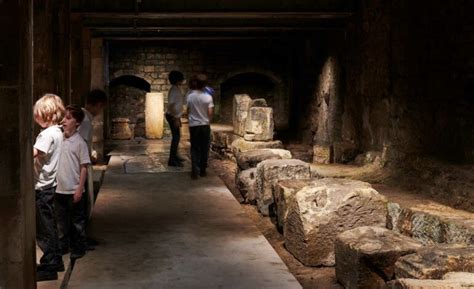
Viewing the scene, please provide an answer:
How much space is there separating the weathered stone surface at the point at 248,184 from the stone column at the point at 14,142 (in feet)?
18.6

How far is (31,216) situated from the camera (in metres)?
3.52

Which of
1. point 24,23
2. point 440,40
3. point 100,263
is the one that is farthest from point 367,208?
point 24,23

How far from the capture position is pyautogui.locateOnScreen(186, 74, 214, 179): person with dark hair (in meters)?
9.01

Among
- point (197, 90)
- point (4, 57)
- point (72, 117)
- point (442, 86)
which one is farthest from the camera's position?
point (197, 90)

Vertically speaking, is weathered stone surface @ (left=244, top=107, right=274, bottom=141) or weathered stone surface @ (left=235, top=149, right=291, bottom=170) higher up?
weathered stone surface @ (left=244, top=107, right=274, bottom=141)

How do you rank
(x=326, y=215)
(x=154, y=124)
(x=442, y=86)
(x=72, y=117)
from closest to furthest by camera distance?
(x=72, y=117)
(x=326, y=215)
(x=442, y=86)
(x=154, y=124)

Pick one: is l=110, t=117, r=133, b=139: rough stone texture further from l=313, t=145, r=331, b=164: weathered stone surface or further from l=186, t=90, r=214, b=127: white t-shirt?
l=186, t=90, r=214, b=127: white t-shirt

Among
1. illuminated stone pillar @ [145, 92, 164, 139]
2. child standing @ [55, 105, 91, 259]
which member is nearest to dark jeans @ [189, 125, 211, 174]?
child standing @ [55, 105, 91, 259]

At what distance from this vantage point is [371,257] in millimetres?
4801

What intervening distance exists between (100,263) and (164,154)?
25.2 feet

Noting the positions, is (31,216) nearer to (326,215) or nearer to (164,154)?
(326,215)

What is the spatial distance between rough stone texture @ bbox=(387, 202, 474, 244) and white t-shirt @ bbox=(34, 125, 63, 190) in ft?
11.3

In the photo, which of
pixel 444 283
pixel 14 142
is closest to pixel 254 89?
pixel 444 283

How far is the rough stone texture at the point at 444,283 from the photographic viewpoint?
3523 mm
